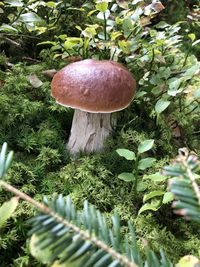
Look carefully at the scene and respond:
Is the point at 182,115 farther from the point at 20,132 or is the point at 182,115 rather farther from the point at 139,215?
the point at 20,132

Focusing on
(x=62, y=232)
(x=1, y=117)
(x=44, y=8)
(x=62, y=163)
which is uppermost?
(x=62, y=232)

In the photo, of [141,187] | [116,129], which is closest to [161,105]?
[116,129]

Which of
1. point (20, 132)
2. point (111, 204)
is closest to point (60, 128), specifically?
point (20, 132)

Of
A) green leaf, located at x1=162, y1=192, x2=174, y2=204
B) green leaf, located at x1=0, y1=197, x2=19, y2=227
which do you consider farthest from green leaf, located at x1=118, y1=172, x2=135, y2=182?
green leaf, located at x1=0, y1=197, x2=19, y2=227

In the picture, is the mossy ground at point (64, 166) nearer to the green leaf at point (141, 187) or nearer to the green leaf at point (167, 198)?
the green leaf at point (141, 187)

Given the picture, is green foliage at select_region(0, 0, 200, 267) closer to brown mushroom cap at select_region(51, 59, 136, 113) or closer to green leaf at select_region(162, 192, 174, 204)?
green leaf at select_region(162, 192, 174, 204)
